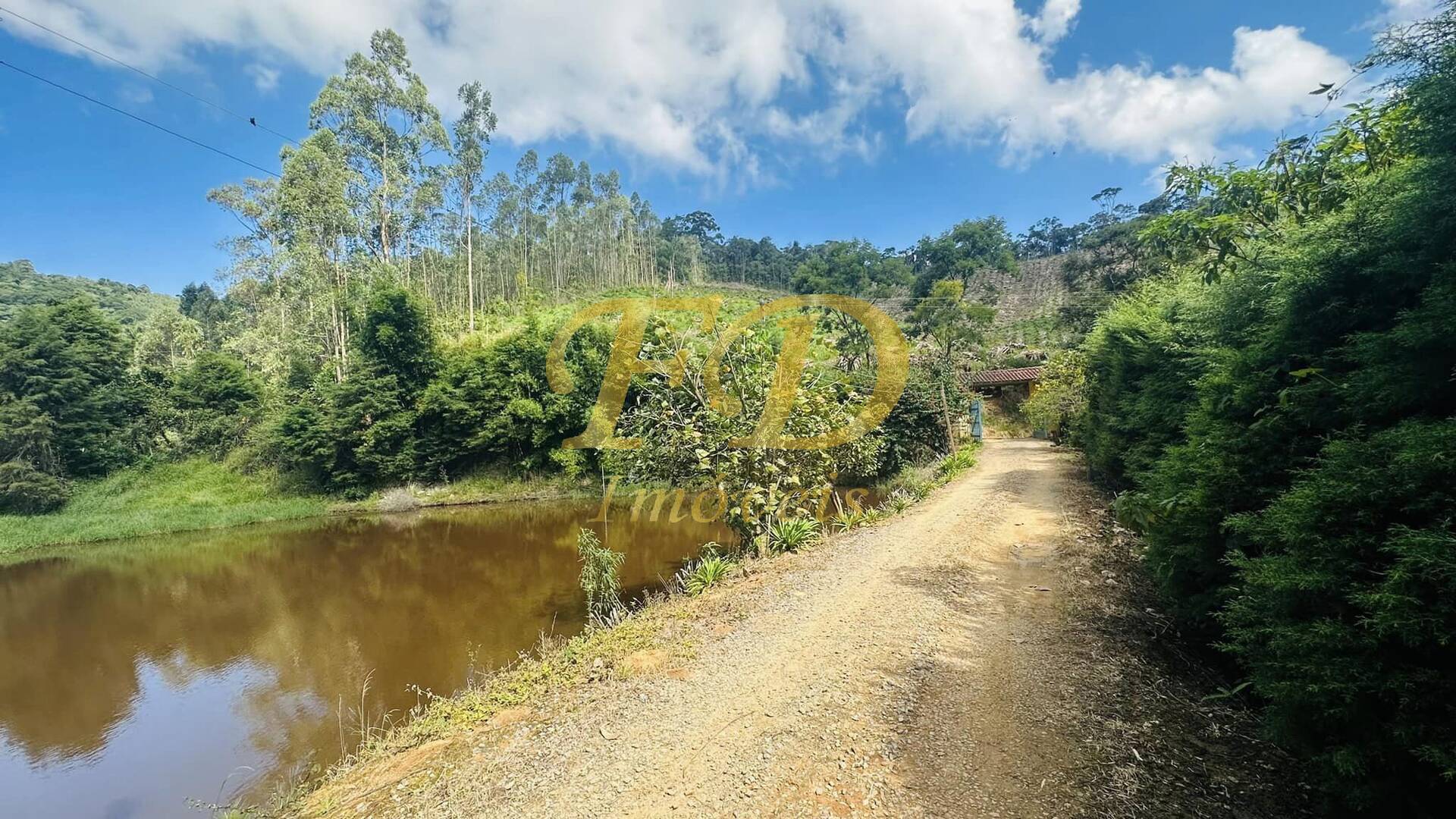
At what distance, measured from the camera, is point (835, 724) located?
3.82 m

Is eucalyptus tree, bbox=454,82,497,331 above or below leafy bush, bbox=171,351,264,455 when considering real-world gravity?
above

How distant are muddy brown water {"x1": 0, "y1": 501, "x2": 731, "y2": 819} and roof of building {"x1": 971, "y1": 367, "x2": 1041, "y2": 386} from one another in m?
15.9

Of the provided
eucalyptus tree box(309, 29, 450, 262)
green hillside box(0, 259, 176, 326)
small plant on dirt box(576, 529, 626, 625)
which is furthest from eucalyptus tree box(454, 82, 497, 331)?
green hillside box(0, 259, 176, 326)

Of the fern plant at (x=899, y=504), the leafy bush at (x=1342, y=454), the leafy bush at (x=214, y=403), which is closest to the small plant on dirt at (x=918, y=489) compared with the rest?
the fern plant at (x=899, y=504)

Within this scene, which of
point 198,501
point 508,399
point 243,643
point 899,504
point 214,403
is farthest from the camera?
point 214,403

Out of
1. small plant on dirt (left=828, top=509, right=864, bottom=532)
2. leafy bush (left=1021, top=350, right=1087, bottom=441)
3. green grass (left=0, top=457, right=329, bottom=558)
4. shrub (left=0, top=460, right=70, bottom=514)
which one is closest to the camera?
small plant on dirt (left=828, top=509, right=864, bottom=532)

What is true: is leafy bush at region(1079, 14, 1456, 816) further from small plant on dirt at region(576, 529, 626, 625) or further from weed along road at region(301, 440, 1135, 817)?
small plant on dirt at region(576, 529, 626, 625)

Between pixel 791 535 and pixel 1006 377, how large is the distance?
1994 centimetres

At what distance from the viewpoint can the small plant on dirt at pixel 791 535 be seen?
859cm

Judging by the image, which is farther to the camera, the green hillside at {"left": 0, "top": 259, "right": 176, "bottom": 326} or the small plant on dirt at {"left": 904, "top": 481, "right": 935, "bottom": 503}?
the green hillside at {"left": 0, "top": 259, "right": 176, "bottom": 326}

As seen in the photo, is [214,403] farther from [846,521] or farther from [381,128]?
[846,521]

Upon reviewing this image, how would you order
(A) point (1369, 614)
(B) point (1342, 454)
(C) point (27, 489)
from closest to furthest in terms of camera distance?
(A) point (1369, 614) < (B) point (1342, 454) < (C) point (27, 489)

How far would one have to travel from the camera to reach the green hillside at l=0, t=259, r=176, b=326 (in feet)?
170

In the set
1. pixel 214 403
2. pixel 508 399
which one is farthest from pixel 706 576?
pixel 214 403
